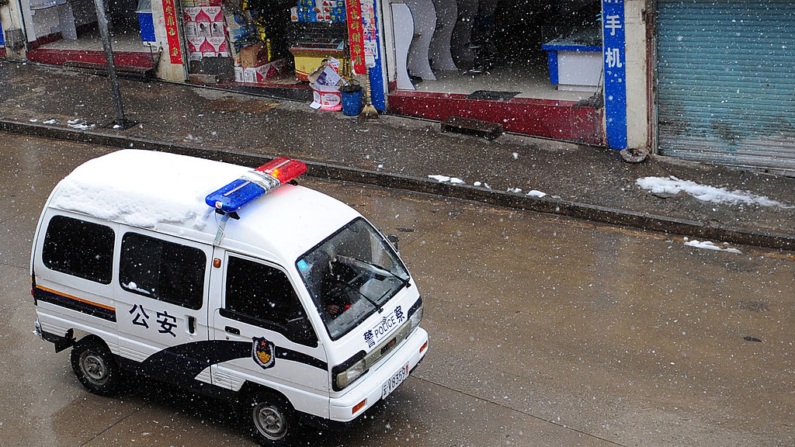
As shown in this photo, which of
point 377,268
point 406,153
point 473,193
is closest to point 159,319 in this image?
point 377,268

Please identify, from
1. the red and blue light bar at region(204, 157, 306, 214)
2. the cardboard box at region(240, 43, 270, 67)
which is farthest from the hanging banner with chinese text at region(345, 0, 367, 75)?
the red and blue light bar at region(204, 157, 306, 214)

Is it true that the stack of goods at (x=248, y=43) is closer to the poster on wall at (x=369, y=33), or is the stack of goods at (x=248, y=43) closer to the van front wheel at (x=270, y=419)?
the poster on wall at (x=369, y=33)

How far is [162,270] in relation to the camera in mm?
6262

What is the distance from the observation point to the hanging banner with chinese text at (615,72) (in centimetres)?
1134

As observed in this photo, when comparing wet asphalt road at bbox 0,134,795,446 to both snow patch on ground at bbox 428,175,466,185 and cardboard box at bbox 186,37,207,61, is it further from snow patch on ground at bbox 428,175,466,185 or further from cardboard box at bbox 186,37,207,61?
cardboard box at bbox 186,37,207,61

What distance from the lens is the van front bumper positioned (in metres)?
5.73

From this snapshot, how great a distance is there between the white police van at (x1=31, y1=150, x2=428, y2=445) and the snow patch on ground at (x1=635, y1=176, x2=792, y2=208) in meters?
5.26

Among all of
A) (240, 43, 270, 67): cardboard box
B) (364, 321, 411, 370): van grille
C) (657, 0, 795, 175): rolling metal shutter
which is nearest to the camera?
(364, 321, 411, 370): van grille

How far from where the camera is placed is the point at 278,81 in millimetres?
15617

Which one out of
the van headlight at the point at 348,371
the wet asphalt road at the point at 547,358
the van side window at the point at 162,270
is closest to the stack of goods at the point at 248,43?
the wet asphalt road at the point at 547,358

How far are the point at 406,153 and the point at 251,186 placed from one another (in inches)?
247

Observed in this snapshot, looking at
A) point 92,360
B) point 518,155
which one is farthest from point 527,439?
point 518,155

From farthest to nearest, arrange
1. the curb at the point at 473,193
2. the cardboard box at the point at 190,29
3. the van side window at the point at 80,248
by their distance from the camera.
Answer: the cardboard box at the point at 190,29 → the curb at the point at 473,193 → the van side window at the point at 80,248

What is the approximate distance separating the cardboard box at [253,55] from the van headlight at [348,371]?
422 inches
